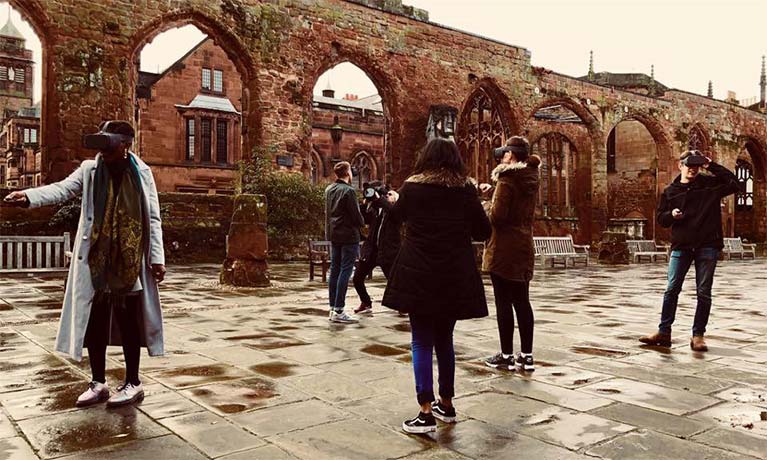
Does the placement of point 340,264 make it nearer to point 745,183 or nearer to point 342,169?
point 342,169

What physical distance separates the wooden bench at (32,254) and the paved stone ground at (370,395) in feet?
16.4

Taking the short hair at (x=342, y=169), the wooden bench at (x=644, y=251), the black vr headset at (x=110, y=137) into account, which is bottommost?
the wooden bench at (x=644, y=251)

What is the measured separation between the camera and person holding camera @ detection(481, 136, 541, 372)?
176 inches

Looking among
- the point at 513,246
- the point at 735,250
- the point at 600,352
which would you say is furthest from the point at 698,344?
the point at 735,250

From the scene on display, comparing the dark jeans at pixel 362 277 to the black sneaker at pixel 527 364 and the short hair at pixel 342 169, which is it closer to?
the short hair at pixel 342 169

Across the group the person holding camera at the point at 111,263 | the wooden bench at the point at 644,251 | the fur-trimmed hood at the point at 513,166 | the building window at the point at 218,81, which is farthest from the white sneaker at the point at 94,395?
the building window at the point at 218,81

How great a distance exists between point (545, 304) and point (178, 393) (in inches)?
221

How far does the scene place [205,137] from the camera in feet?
97.1

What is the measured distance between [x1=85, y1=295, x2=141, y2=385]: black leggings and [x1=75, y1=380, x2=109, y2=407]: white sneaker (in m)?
0.04

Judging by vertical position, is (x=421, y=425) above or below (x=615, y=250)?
below

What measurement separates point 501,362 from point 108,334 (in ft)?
8.45

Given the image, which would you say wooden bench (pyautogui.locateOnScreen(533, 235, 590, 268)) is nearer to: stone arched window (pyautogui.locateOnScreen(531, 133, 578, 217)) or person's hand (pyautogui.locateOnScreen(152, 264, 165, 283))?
stone arched window (pyautogui.locateOnScreen(531, 133, 578, 217))

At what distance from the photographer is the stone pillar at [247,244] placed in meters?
9.62

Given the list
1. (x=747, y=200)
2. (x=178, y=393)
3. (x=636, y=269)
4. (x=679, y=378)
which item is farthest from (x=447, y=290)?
(x=747, y=200)
